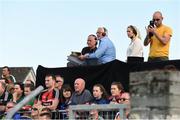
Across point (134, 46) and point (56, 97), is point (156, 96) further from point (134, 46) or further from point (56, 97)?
point (134, 46)

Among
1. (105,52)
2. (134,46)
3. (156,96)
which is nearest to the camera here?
(156,96)

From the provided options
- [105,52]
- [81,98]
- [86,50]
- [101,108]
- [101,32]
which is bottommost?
[101,108]

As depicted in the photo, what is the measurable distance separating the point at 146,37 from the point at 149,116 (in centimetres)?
487

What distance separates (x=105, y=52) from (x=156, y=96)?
17.3 ft

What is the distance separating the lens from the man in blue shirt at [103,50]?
40.5 ft

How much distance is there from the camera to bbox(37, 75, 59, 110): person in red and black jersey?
11484 mm

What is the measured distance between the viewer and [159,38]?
11.5 meters

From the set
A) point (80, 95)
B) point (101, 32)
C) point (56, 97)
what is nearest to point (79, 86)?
point (80, 95)

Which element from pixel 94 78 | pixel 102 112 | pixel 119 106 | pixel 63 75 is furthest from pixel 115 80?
pixel 119 106

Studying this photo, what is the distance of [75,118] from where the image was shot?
26.7ft

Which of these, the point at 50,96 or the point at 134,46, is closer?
the point at 50,96

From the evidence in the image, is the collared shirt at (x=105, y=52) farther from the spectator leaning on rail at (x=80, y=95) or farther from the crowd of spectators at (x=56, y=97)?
the spectator leaning on rail at (x=80, y=95)

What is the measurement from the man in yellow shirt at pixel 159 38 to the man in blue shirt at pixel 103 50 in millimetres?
1017

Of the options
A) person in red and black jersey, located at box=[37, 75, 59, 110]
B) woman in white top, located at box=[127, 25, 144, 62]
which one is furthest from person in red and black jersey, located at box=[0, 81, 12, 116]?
woman in white top, located at box=[127, 25, 144, 62]
